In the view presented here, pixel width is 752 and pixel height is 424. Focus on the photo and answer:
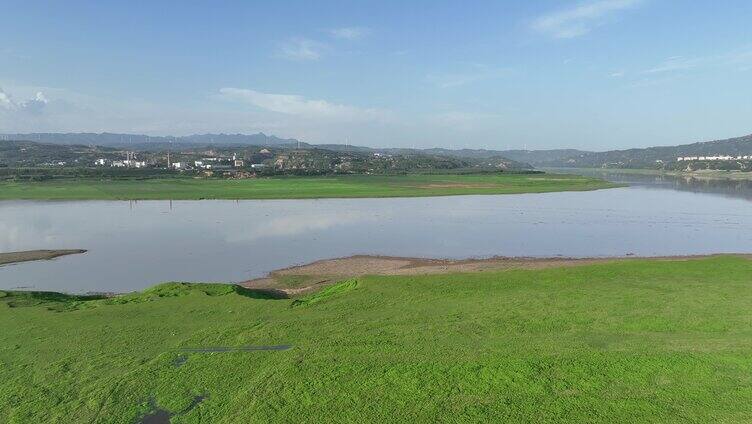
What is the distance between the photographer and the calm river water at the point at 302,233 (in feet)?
88.4

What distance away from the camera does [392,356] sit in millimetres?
12008

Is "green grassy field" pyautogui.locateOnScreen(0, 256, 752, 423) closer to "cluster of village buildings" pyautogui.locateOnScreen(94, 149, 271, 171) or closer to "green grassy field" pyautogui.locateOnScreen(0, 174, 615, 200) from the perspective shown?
"green grassy field" pyautogui.locateOnScreen(0, 174, 615, 200)

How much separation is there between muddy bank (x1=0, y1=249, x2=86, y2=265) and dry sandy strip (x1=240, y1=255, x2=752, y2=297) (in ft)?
45.8

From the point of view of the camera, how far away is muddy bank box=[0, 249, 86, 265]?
93.1 ft

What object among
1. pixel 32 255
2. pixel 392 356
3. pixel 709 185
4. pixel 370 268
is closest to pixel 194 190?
pixel 32 255

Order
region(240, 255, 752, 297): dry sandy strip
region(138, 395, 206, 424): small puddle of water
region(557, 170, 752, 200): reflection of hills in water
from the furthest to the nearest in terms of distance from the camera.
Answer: region(557, 170, 752, 200): reflection of hills in water
region(240, 255, 752, 297): dry sandy strip
region(138, 395, 206, 424): small puddle of water

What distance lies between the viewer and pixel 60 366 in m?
11.7

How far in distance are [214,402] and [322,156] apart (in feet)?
510

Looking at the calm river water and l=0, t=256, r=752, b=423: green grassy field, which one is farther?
the calm river water

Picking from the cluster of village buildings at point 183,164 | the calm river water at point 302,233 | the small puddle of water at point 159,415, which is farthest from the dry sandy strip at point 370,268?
the cluster of village buildings at point 183,164

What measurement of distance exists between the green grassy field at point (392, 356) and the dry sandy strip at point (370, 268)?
15.9 ft

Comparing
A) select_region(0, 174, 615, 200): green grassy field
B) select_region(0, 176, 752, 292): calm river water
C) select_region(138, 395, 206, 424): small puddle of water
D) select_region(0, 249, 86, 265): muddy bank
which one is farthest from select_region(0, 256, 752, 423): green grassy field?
select_region(0, 174, 615, 200): green grassy field

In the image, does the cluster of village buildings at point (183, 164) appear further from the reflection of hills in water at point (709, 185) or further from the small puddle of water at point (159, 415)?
the small puddle of water at point (159, 415)

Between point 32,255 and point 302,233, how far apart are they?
17.1 m
